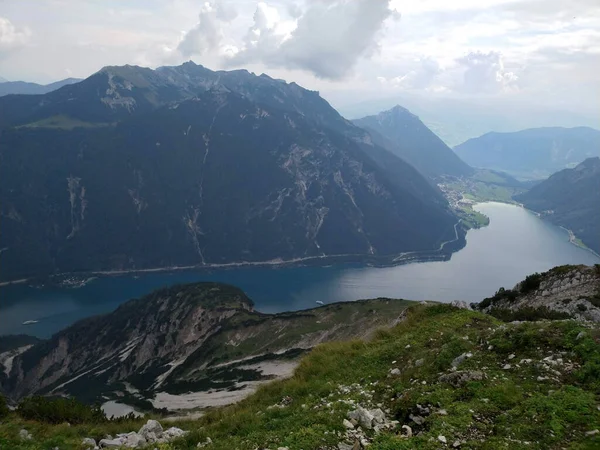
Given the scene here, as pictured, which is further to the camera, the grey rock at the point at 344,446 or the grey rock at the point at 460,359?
the grey rock at the point at 460,359

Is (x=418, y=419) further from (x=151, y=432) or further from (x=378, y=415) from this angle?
(x=151, y=432)

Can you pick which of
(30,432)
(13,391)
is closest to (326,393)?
(30,432)

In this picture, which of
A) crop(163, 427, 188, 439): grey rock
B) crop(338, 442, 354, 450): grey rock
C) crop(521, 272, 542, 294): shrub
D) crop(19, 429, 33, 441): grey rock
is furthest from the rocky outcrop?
crop(19, 429, 33, 441): grey rock

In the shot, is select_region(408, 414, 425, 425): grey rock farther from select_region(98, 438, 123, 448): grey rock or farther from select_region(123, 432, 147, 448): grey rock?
select_region(98, 438, 123, 448): grey rock

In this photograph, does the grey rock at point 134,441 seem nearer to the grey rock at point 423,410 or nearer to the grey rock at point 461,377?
the grey rock at point 423,410

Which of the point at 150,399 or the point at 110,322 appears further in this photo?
the point at 110,322

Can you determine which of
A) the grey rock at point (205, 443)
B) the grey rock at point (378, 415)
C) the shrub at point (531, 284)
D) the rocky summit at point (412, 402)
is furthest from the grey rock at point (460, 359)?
the shrub at point (531, 284)

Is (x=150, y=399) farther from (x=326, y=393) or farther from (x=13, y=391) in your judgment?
(x=13, y=391)
